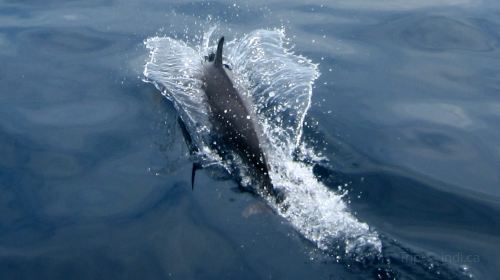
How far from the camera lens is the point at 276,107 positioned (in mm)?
7984

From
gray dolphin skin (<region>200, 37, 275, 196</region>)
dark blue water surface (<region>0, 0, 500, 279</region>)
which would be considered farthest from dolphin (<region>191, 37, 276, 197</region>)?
dark blue water surface (<region>0, 0, 500, 279</region>)

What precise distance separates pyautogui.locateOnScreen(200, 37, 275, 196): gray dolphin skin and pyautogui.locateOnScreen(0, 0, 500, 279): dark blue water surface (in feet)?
1.24

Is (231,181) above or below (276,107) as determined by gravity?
below

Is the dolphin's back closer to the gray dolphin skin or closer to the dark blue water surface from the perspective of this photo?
the gray dolphin skin

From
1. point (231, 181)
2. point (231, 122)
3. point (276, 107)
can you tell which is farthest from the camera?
point (276, 107)

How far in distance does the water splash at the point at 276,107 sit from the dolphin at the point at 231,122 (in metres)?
0.10

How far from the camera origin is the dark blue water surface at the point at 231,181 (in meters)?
5.85

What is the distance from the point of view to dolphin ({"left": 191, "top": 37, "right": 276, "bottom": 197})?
6.79 m

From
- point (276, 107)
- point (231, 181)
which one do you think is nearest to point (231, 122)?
point (276, 107)

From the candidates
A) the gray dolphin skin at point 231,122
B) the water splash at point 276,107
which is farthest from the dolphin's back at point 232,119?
the water splash at point 276,107

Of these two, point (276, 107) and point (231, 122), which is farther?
point (276, 107)

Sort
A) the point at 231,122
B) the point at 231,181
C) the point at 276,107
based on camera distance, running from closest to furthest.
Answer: the point at 231,181 < the point at 231,122 < the point at 276,107

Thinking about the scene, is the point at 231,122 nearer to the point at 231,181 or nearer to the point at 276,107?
the point at 276,107

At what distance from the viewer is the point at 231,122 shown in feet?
24.4
